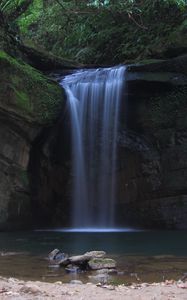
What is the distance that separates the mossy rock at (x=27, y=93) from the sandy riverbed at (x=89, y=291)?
30.1 feet

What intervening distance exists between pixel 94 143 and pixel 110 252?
719cm

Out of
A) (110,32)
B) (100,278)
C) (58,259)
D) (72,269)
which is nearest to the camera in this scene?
(100,278)

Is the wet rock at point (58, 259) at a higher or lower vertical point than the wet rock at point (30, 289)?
higher

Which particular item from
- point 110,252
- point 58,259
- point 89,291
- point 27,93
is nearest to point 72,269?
point 58,259

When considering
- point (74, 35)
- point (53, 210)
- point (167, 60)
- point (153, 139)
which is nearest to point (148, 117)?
point (153, 139)

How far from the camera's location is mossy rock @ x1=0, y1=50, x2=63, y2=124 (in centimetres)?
1513

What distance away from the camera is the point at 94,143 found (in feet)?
55.5

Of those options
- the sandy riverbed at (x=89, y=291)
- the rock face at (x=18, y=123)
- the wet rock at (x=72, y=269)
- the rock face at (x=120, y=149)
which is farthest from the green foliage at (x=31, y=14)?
the sandy riverbed at (x=89, y=291)

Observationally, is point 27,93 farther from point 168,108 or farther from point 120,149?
point 168,108

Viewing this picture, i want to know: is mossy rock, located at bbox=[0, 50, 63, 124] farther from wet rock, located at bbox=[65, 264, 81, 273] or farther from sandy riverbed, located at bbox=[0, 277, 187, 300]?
sandy riverbed, located at bbox=[0, 277, 187, 300]

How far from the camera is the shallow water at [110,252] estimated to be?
750 centimetres

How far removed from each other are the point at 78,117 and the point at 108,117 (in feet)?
3.20

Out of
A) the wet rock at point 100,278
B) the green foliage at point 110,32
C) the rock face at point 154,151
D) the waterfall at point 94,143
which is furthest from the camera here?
the green foliage at point 110,32

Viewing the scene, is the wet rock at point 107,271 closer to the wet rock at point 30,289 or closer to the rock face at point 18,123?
the wet rock at point 30,289
